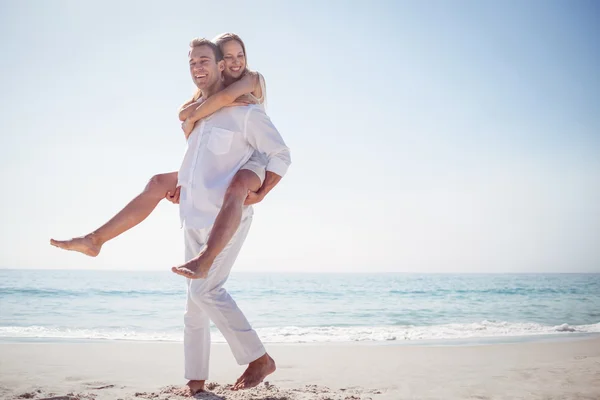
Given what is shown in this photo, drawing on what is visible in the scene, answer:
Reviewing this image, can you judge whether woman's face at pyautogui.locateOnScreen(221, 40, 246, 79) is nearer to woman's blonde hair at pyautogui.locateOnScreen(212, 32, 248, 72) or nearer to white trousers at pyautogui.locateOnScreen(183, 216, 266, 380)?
woman's blonde hair at pyautogui.locateOnScreen(212, 32, 248, 72)

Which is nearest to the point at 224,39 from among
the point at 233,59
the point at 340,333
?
Answer: the point at 233,59

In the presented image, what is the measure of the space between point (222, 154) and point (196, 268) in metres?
0.70

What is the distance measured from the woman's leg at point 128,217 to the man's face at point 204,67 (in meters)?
0.57

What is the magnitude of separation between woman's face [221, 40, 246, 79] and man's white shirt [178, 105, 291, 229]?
27 centimetres

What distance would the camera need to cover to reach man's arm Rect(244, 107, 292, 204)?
2.74 m

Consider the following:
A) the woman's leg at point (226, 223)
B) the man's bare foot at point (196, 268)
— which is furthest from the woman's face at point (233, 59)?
the man's bare foot at point (196, 268)

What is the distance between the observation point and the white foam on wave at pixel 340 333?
26.7 feet

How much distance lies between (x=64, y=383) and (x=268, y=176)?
7.81ft

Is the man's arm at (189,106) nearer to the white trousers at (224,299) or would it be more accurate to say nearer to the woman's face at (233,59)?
the woman's face at (233,59)

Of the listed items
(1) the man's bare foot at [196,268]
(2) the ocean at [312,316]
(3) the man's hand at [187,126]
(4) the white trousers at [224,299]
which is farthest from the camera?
(2) the ocean at [312,316]

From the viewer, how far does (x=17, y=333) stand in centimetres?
821

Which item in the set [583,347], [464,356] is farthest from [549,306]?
[464,356]

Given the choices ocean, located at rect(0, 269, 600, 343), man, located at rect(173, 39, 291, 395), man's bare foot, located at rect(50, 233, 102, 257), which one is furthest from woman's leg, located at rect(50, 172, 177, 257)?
ocean, located at rect(0, 269, 600, 343)

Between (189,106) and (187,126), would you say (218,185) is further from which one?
(189,106)
